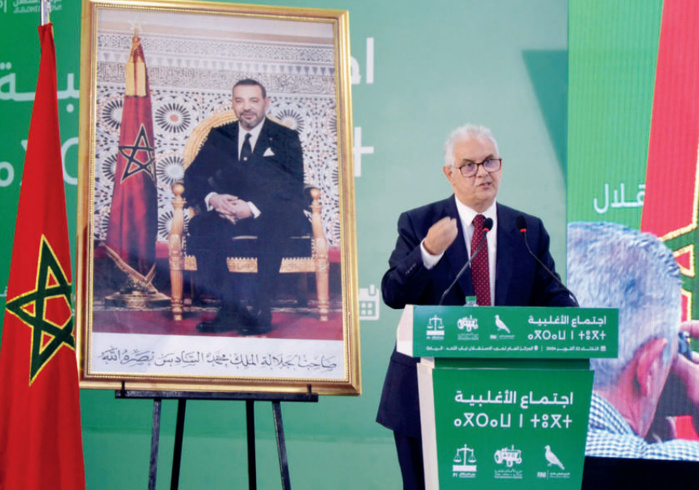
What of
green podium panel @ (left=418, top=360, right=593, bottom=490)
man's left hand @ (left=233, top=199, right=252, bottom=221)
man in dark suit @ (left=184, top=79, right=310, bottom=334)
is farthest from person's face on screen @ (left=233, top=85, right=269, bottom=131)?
green podium panel @ (left=418, top=360, right=593, bottom=490)

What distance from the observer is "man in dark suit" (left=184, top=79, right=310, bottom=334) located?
2430mm

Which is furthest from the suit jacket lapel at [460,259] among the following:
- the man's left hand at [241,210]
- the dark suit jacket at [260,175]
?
the man's left hand at [241,210]

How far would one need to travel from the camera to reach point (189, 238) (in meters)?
2.43

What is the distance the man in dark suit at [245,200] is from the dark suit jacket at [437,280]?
1.25 feet

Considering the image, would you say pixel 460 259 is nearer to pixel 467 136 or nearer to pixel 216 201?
pixel 467 136

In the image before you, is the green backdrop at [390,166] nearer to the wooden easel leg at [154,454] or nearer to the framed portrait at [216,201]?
A: the framed portrait at [216,201]

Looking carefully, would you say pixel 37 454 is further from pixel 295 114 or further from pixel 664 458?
pixel 664 458

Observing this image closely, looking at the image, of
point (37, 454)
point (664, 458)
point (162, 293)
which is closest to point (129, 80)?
point (162, 293)

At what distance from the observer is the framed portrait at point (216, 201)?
2.39 metres

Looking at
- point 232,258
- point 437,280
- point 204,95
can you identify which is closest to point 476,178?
point 437,280

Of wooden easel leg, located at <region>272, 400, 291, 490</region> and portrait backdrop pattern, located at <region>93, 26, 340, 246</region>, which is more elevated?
portrait backdrop pattern, located at <region>93, 26, 340, 246</region>

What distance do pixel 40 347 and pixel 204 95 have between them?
37.9 inches

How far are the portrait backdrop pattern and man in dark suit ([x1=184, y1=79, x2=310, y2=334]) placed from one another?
0.16ft

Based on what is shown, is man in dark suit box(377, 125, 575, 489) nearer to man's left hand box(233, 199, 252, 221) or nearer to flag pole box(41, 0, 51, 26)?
man's left hand box(233, 199, 252, 221)
